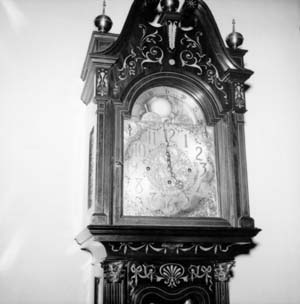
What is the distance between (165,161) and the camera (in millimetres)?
1812

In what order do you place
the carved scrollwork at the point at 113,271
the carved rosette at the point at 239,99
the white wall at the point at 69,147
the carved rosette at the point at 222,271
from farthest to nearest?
the white wall at the point at 69,147 → the carved rosette at the point at 239,99 → the carved rosette at the point at 222,271 → the carved scrollwork at the point at 113,271

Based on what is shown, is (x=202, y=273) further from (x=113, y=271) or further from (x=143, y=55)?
(x=143, y=55)

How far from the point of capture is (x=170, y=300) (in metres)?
1.72

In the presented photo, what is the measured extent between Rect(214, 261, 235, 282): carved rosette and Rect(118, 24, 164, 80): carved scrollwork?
77 centimetres

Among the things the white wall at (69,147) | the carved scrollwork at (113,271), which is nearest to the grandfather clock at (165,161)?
the carved scrollwork at (113,271)

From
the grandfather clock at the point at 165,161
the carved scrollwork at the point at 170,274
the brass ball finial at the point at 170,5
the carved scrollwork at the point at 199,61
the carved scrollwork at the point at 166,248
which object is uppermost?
the brass ball finial at the point at 170,5

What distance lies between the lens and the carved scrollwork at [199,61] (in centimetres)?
192

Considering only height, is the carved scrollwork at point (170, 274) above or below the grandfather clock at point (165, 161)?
below

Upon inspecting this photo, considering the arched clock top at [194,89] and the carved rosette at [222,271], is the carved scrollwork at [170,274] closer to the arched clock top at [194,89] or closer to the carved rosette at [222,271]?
the carved rosette at [222,271]

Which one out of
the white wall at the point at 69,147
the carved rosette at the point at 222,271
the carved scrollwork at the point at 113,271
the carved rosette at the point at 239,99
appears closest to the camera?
the carved scrollwork at the point at 113,271

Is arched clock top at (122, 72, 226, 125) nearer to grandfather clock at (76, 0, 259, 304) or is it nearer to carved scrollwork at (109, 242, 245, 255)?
grandfather clock at (76, 0, 259, 304)

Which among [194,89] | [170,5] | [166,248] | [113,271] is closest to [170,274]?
[166,248]

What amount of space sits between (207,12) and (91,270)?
1.14 m

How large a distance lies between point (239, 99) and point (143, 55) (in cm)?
41
